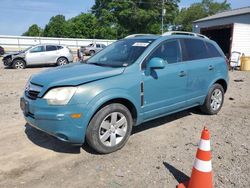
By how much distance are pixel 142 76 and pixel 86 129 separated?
1.25 metres

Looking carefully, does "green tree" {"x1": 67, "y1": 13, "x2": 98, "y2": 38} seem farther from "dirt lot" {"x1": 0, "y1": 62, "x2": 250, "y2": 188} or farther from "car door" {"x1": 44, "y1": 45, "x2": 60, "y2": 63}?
"dirt lot" {"x1": 0, "y1": 62, "x2": 250, "y2": 188}

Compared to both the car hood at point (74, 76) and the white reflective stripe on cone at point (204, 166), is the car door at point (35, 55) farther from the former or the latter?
the white reflective stripe on cone at point (204, 166)

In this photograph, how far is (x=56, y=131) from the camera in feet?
12.1

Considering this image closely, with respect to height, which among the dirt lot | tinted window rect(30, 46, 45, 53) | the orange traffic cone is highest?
tinted window rect(30, 46, 45, 53)

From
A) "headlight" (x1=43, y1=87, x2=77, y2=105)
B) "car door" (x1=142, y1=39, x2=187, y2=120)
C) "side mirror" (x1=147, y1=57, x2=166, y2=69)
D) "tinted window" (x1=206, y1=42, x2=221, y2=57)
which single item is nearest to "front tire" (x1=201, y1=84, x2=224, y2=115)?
"tinted window" (x1=206, y1=42, x2=221, y2=57)

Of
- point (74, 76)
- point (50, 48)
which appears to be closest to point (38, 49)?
point (50, 48)

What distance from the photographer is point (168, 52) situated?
492 cm

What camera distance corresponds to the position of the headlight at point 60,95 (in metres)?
3.66

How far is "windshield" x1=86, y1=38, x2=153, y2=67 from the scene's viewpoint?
4559 mm

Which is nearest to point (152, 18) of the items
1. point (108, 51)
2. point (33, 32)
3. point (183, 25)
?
point (183, 25)

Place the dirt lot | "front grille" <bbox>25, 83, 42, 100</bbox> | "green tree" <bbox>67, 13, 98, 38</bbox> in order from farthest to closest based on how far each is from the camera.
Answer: "green tree" <bbox>67, 13, 98, 38</bbox> < "front grille" <bbox>25, 83, 42, 100</bbox> < the dirt lot

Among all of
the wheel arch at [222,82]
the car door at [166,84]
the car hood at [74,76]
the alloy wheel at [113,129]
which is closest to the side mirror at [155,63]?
the car door at [166,84]

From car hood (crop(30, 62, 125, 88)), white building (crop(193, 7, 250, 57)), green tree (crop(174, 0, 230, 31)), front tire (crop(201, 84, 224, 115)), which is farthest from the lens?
green tree (crop(174, 0, 230, 31))

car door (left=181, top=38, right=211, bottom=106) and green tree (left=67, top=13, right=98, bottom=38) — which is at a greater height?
green tree (left=67, top=13, right=98, bottom=38)
